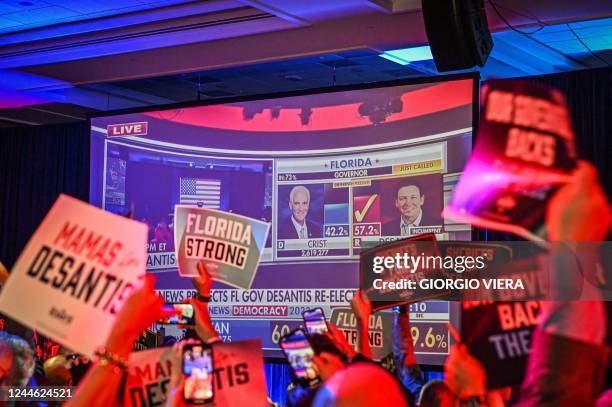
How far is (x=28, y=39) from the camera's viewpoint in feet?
20.1

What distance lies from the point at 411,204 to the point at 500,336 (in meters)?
3.62

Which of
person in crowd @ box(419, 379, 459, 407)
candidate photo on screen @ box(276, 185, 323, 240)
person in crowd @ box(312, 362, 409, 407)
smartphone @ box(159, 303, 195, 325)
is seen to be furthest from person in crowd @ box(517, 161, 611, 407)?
candidate photo on screen @ box(276, 185, 323, 240)

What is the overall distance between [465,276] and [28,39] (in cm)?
347

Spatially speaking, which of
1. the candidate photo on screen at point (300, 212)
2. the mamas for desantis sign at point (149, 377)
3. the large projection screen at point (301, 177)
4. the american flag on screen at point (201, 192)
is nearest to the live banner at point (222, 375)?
the mamas for desantis sign at point (149, 377)

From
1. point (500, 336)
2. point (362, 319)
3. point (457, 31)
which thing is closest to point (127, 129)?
point (457, 31)

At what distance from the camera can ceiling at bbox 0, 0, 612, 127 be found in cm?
524

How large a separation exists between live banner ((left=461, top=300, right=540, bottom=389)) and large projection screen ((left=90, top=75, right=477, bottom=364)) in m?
3.46

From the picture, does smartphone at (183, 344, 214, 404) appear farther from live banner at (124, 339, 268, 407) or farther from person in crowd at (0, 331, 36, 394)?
person in crowd at (0, 331, 36, 394)

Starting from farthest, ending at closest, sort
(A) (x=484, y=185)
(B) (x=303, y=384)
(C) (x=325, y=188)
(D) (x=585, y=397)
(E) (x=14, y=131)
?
(E) (x=14, y=131)
(C) (x=325, y=188)
(B) (x=303, y=384)
(A) (x=484, y=185)
(D) (x=585, y=397)

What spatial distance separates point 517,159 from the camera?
1.56m

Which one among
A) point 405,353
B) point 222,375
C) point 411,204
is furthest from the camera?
point 411,204

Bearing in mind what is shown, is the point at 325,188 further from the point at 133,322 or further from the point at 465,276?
the point at 133,322

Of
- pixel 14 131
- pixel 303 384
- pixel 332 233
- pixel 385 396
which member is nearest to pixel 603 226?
pixel 385 396

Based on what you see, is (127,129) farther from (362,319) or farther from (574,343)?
(574,343)
